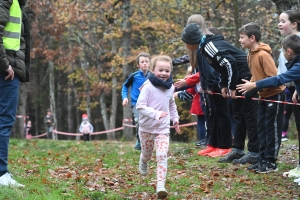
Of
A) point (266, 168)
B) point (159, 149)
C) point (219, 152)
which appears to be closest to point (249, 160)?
point (266, 168)

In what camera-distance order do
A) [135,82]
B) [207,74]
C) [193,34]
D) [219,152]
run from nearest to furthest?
[193,34]
[207,74]
[219,152]
[135,82]

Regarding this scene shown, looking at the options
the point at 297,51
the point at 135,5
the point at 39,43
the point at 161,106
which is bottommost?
the point at 161,106

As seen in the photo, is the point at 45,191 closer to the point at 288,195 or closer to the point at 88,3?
the point at 288,195

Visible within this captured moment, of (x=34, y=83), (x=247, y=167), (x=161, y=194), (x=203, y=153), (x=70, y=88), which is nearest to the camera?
(x=161, y=194)

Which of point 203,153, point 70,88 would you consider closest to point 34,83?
point 70,88

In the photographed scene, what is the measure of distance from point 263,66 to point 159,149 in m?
2.22

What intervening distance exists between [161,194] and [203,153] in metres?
3.58

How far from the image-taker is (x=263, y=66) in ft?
23.9

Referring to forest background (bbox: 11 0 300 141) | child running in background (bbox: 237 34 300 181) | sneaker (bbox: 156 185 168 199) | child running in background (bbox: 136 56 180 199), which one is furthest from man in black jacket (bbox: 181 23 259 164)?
forest background (bbox: 11 0 300 141)

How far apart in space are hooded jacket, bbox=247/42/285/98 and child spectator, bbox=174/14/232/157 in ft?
3.63

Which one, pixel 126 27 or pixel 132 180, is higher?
pixel 126 27

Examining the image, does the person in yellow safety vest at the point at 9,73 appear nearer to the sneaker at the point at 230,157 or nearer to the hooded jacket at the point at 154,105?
the hooded jacket at the point at 154,105

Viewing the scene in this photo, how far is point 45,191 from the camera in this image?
19.2 ft

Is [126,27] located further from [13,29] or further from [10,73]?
[10,73]
